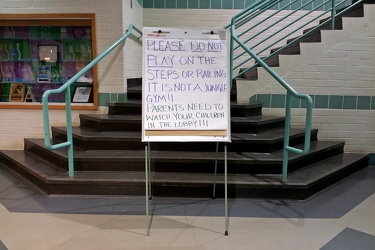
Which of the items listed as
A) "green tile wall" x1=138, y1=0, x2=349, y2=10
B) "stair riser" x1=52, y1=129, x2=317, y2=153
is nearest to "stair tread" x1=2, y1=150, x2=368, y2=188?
"stair riser" x1=52, y1=129, x2=317, y2=153

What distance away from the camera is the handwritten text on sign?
91.9 inches

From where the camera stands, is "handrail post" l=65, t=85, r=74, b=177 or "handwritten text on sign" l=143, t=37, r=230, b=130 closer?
"handwritten text on sign" l=143, t=37, r=230, b=130

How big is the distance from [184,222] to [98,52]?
246 cm

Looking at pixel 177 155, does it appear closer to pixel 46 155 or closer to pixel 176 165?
pixel 176 165

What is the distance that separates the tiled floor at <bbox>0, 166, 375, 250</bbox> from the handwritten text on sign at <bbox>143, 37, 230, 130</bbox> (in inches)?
31.3

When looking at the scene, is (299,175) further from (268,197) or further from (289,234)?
(289,234)

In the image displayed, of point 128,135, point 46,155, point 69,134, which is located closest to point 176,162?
point 128,135

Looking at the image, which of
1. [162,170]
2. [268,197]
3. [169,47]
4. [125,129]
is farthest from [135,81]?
[268,197]

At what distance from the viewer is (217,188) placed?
293 cm

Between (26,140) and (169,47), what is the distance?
257 centimetres

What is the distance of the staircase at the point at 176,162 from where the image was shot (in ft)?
9.62

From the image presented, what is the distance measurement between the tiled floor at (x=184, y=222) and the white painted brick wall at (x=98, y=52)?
113 centimetres

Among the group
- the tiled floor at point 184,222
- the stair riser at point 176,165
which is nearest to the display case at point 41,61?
the stair riser at point 176,165

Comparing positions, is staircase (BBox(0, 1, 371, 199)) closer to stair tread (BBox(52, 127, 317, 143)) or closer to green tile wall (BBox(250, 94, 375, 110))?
stair tread (BBox(52, 127, 317, 143))
